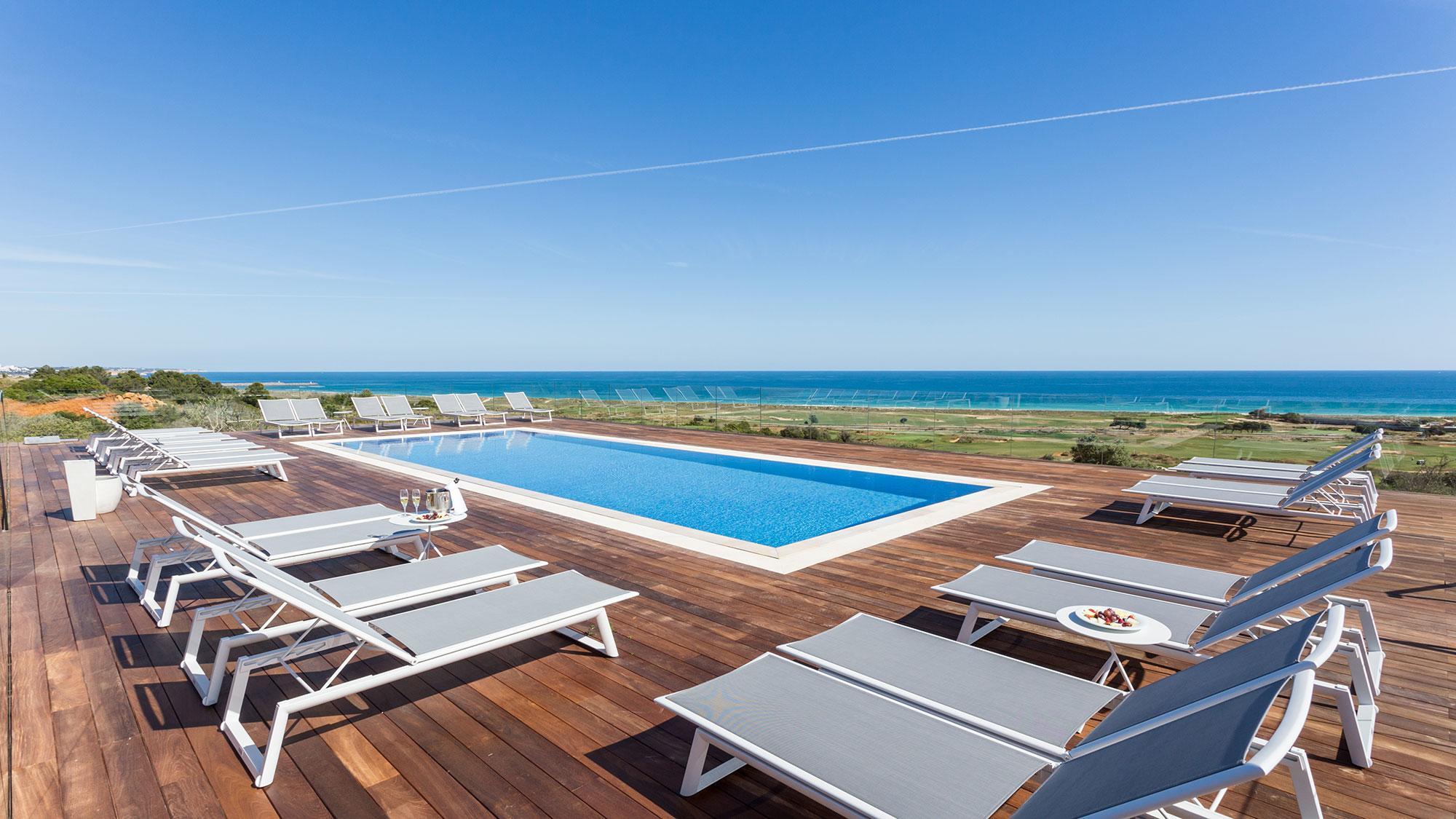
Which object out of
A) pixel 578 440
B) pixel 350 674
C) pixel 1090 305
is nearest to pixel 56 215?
pixel 578 440

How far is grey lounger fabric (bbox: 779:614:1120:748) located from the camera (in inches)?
71.0

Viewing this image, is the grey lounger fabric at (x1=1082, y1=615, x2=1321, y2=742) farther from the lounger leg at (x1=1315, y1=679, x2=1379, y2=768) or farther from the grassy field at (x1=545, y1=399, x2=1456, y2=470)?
the grassy field at (x1=545, y1=399, x2=1456, y2=470)

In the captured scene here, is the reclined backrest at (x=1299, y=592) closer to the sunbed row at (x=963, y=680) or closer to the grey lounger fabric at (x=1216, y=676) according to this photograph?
the sunbed row at (x=963, y=680)

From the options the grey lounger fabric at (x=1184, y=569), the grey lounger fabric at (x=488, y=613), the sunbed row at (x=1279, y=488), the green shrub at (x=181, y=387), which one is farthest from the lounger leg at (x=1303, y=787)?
the green shrub at (x=181, y=387)

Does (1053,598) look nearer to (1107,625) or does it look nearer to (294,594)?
(1107,625)

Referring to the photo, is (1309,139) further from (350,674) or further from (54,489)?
(54,489)

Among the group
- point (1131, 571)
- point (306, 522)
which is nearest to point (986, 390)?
point (1131, 571)

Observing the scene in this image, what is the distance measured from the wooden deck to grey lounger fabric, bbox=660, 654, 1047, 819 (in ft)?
0.33

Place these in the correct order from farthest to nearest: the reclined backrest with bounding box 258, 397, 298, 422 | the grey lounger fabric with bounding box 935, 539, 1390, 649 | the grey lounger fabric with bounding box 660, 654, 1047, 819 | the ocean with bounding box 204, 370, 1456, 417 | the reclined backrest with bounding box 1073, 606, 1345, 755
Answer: the reclined backrest with bounding box 258, 397, 298, 422, the ocean with bounding box 204, 370, 1456, 417, the grey lounger fabric with bounding box 935, 539, 1390, 649, the grey lounger fabric with bounding box 660, 654, 1047, 819, the reclined backrest with bounding box 1073, 606, 1345, 755

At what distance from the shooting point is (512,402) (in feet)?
48.7

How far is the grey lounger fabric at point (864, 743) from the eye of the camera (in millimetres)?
1467

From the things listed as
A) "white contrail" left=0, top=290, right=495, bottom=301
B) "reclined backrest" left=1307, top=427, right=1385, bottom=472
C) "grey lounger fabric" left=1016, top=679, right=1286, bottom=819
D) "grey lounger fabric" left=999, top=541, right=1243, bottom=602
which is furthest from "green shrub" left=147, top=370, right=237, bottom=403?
"reclined backrest" left=1307, top=427, right=1385, bottom=472

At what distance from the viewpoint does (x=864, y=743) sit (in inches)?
66.6

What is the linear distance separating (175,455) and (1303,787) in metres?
9.52
